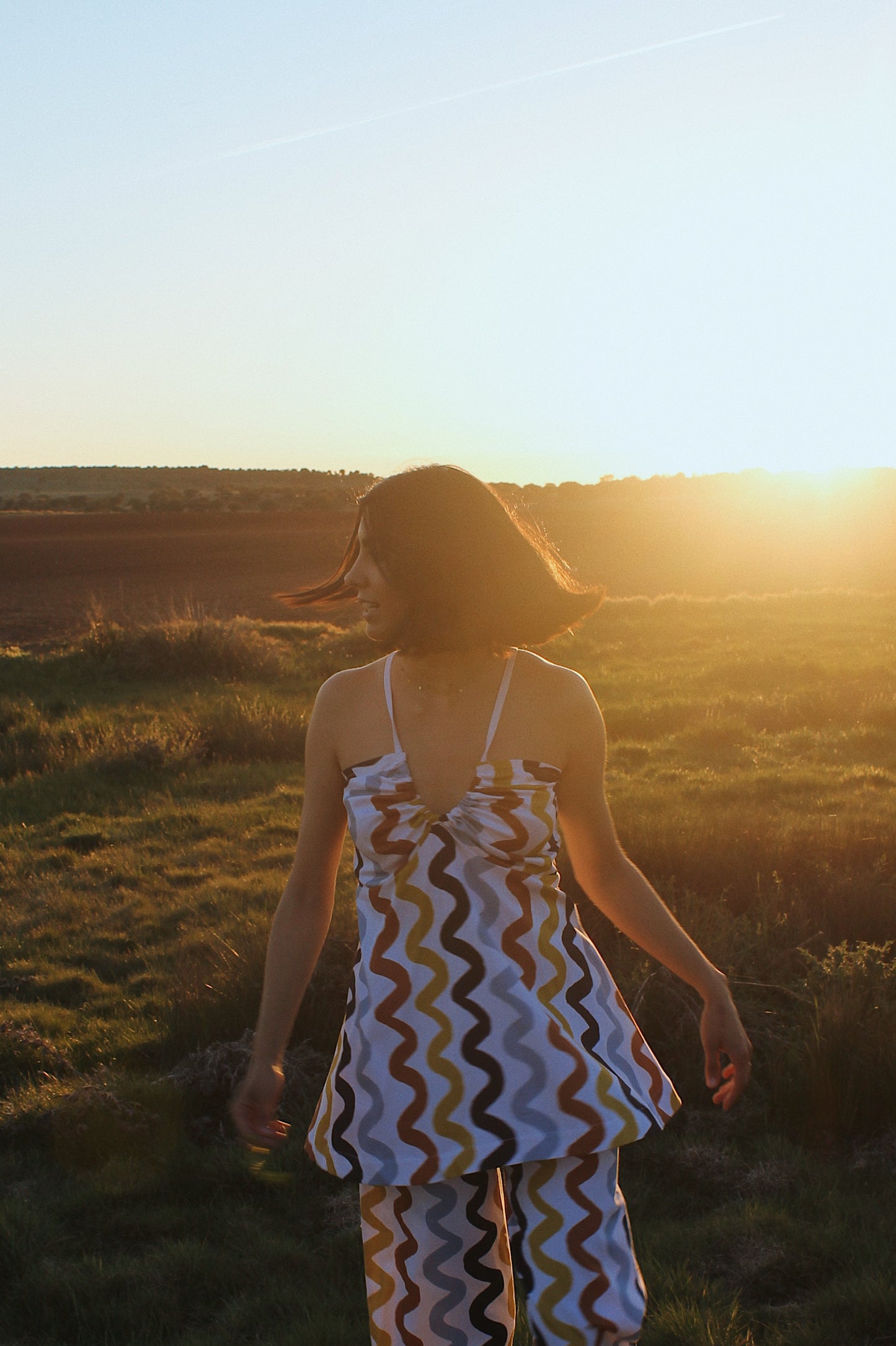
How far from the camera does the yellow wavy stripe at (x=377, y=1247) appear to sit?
1.68 metres

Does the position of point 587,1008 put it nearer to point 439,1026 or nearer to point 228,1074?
point 439,1026

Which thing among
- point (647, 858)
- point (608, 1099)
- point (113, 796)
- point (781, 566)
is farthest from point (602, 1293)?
point (781, 566)

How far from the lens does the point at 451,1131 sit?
1.61m

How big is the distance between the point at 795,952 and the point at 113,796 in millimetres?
6182

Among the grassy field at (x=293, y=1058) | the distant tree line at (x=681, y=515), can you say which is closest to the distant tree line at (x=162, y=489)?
the distant tree line at (x=681, y=515)

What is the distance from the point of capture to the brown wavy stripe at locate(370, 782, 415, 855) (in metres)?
1.69

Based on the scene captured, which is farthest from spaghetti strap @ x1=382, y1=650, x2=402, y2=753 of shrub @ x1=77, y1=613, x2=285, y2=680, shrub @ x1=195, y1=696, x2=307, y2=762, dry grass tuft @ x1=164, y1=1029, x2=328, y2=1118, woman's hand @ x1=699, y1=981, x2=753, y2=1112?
shrub @ x1=77, y1=613, x2=285, y2=680

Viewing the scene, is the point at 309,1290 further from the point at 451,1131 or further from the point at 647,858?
the point at 647,858

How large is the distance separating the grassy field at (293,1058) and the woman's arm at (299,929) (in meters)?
1.32

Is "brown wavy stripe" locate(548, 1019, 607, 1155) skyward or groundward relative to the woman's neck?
groundward

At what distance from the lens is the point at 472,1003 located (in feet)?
5.40

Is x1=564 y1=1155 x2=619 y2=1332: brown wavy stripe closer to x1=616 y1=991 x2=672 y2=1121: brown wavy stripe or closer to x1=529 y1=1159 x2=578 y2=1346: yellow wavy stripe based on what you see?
x1=529 y1=1159 x2=578 y2=1346: yellow wavy stripe

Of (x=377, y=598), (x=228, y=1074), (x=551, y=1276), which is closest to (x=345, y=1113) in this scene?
(x=551, y=1276)

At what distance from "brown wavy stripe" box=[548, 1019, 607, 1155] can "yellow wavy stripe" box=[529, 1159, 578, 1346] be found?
63 mm
